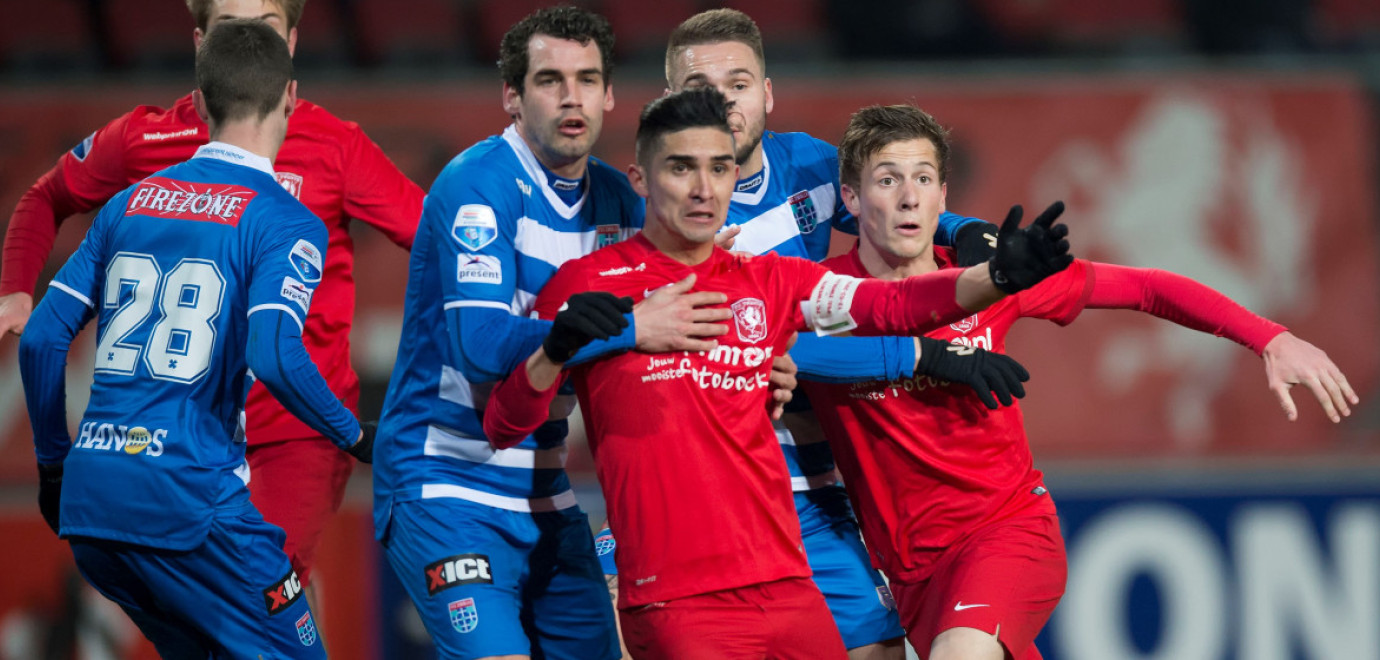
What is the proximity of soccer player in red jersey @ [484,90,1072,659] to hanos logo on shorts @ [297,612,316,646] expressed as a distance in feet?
2.44

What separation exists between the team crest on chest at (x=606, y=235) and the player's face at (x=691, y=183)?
397 mm

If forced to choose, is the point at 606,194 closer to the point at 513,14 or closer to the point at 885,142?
the point at 885,142

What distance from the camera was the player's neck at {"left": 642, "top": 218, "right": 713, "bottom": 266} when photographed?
12.5ft

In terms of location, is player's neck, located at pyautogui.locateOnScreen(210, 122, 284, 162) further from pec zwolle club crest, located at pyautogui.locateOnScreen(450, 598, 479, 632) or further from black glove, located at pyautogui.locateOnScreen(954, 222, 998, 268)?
black glove, located at pyautogui.locateOnScreen(954, 222, 998, 268)

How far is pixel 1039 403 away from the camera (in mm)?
8617

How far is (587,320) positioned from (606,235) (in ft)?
2.77

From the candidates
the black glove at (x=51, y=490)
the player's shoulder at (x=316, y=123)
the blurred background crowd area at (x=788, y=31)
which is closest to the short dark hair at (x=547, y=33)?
the player's shoulder at (x=316, y=123)

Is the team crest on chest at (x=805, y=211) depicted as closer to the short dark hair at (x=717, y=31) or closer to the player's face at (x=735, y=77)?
the player's face at (x=735, y=77)

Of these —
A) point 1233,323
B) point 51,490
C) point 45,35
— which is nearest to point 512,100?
point 51,490

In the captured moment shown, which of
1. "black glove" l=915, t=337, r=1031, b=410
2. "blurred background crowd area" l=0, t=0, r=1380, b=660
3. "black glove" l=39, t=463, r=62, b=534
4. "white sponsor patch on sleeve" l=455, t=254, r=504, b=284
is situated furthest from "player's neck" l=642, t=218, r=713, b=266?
"blurred background crowd area" l=0, t=0, r=1380, b=660

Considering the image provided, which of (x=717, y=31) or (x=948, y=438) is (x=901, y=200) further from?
(x=717, y=31)

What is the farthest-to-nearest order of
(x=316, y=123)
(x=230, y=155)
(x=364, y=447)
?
(x=316, y=123)
(x=364, y=447)
(x=230, y=155)

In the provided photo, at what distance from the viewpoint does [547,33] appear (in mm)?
4133

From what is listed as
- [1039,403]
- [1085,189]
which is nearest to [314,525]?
[1039,403]
